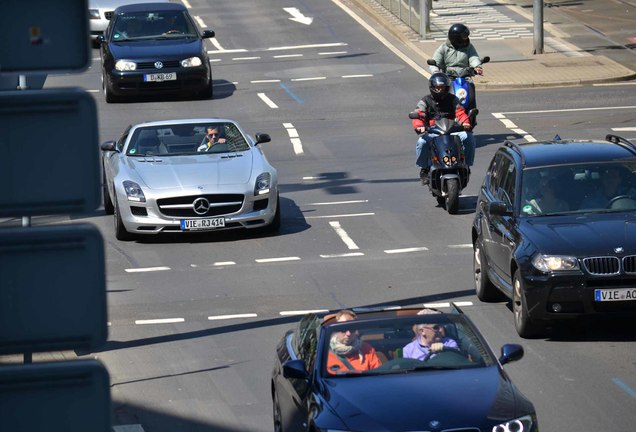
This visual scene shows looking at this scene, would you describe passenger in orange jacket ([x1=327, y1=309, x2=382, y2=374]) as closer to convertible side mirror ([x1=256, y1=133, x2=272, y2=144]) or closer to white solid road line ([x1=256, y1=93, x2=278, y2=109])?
convertible side mirror ([x1=256, y1=133, x2=272, y2=144])

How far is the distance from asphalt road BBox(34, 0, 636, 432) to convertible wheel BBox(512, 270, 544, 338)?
0.11 meters

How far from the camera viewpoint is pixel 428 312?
9.96 metres

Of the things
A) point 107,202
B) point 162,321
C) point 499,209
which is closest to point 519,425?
point 499,209

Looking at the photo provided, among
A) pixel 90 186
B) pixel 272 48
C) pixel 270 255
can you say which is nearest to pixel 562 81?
pixel 272 48

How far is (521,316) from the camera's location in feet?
44.1

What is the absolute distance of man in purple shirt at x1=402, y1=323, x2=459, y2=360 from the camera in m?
9.53

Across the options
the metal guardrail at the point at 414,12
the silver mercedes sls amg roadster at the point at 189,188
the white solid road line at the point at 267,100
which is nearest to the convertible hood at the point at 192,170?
the silver mercedes sls amg roadster at the point at 189,188

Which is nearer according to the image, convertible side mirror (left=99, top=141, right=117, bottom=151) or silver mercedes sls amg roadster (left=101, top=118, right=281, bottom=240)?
silver mercedes sls amg roadster (left=101, top=118, right=281, bottom=240)

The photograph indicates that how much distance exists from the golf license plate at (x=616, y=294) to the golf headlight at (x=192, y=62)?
1892 cm

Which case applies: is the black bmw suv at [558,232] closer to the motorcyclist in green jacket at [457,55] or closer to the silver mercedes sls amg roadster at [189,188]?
the silver mercedes sls amg roadster at [189,188]

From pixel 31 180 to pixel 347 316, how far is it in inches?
283

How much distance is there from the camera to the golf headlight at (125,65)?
100 ft

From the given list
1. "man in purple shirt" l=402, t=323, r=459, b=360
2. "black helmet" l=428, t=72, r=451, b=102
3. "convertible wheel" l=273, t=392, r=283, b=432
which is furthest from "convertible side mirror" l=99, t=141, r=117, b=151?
"man in purple shirt" l=402, t=323, r=459, b=360

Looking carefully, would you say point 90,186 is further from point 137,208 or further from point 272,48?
point 272,48
